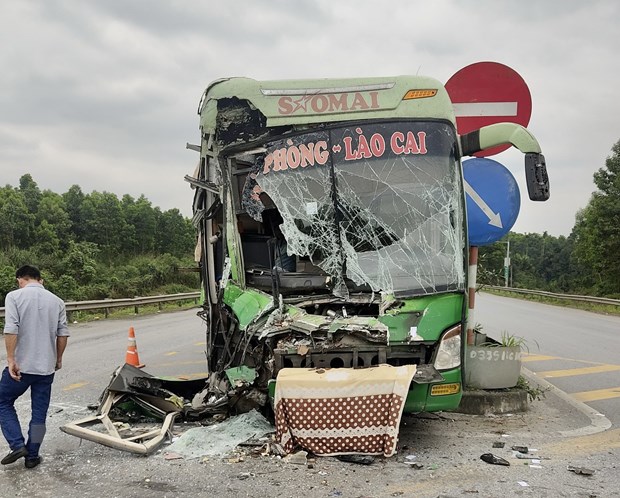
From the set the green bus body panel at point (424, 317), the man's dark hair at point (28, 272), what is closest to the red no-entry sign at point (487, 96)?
the green bus body panel at point (424, 317)

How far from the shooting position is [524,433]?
514 centimetres

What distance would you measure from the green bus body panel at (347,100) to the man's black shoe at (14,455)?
3.44 metres

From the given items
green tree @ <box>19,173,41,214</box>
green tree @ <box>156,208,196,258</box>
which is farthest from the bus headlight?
green tree @ <box>156,208,196,258</box>

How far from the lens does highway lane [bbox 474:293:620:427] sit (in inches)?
274

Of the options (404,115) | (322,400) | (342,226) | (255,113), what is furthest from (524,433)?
(255,113)

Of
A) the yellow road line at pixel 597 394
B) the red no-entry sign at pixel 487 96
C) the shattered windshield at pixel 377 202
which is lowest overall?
the yellow road line at pixel 597 394

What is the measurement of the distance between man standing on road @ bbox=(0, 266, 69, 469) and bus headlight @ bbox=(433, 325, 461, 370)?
10.5 feet

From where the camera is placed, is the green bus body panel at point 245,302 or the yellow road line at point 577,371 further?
the yellow road line at point 577,371

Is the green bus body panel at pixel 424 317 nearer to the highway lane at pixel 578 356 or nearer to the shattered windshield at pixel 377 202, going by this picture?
the shattered windshield at pixel 377 202

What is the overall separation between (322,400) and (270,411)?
1.04m

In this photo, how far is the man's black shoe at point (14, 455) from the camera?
13.4ft

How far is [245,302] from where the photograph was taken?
4.89 meters

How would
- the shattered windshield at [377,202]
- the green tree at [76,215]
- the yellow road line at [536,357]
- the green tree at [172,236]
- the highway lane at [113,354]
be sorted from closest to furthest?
the shattered windshield at [377,202] < the highway lane at [113,354] < the yellow road line at [536,357] < the green tree at [76,215] < the green tree at [172,236]

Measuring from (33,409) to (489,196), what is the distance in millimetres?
4766
